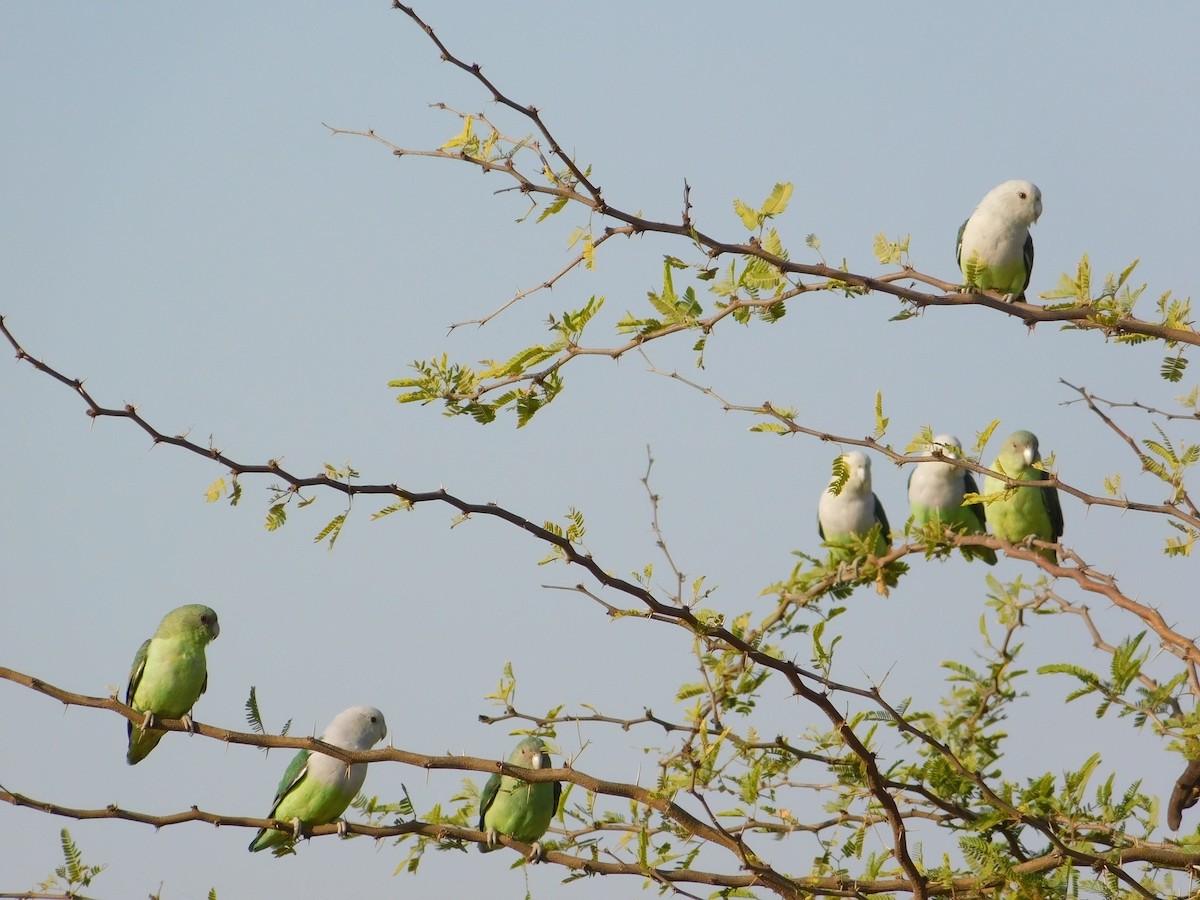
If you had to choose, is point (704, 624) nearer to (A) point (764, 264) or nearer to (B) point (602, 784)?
(B) point (602, 784)

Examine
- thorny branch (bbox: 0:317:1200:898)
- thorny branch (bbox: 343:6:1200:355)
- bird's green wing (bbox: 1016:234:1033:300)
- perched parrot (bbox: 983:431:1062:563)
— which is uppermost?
bird's green wing (bbox: 1016:234:1033:300)

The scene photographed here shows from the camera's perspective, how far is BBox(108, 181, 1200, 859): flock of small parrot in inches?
208

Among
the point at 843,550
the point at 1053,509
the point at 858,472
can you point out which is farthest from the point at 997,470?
the point at 843,550

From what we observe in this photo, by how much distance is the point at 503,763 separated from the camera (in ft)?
11.7

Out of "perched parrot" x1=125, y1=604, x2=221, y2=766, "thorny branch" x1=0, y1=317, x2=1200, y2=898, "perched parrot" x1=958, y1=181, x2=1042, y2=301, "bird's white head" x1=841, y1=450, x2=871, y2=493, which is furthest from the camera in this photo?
"bird's white head" x1=841, y1=450, x2=871, y2=493

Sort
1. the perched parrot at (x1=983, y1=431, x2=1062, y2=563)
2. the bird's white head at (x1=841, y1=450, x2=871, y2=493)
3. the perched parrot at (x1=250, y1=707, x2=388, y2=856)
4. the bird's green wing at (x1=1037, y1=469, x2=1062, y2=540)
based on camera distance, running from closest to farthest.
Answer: the perched parrot at (x1=250, y1=707, x2=388, y2=856), the bird's white head at (x1=841, y1=450, x2=871, y2=493), the perched parrot at (x1=983, y1=431, x2=1062, y2=563), the bird's green wing at (x1=1037, y1=469, x2=1062, y2=540)

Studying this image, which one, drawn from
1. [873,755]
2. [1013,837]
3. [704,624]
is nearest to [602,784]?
[704,624]

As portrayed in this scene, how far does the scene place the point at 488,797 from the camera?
6016mm

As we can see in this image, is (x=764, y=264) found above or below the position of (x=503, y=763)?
above

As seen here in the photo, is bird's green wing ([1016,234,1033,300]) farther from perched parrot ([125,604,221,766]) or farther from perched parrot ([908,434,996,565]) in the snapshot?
perched parrot ([125,604,221,766])

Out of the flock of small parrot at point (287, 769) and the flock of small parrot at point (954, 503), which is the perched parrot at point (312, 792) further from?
the flock of small parrot at point (954, 503)

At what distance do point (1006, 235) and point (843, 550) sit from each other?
2025mm

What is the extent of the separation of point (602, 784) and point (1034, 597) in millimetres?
2399

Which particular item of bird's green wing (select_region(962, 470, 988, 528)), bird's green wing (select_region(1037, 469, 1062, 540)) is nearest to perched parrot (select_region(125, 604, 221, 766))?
bird's green wing (select_region(962, 470, 988, 528))
